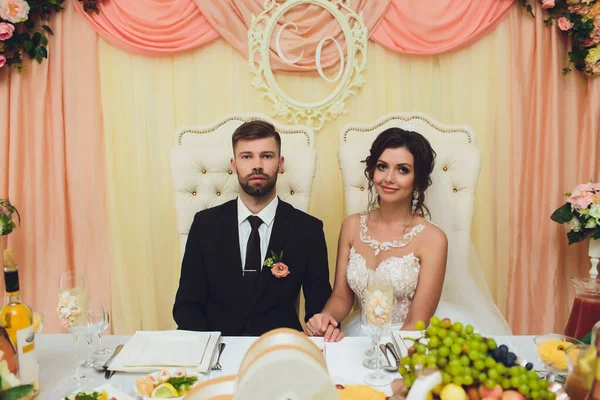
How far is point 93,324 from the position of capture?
1.29m

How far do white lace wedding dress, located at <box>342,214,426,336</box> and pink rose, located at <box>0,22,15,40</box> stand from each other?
2.30 meters

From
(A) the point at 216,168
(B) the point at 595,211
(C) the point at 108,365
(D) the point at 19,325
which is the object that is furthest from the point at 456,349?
(B) the point at 595,211

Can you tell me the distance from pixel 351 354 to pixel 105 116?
2378 millimetres

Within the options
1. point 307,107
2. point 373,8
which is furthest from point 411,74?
point 307,107

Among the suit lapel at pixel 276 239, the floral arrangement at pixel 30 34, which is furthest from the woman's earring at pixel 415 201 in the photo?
the floral arrangement at pixel 30 34

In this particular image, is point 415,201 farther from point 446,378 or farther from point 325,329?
point 446,378

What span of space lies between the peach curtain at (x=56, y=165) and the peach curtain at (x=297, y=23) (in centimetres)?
82

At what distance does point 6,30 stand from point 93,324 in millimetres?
2205

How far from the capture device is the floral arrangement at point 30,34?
2762 mm

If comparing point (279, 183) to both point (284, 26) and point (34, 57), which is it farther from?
point (34, 57)

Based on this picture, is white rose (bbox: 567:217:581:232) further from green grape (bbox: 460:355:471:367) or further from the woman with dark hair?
green grape (bbox: 460:355:471:367)

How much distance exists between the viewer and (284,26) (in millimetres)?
2836

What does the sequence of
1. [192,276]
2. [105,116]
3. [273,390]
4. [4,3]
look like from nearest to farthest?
1. [273,390]
2. [192,276]
3. [4,3]
4. [105,116]

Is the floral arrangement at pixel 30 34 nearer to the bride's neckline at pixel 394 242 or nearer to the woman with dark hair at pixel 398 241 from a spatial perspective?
the woman with dark hair at pixel 398 241
